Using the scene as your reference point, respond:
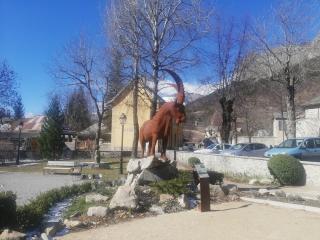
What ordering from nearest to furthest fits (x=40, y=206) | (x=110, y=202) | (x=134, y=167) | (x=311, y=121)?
(x=40, y=206) < (x=110, y=202) < (x=134, y=167) < (x=311, y=121)

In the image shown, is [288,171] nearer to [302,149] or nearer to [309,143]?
[302,149]

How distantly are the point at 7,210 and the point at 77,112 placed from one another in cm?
8098

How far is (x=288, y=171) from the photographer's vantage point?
21625 mm

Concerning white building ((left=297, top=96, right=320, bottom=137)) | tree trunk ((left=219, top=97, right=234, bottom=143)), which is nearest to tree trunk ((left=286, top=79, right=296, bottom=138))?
tree trunk ((left=219, top=97, right=234, bottom=143))

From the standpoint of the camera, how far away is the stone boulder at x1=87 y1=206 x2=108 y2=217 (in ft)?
41.9

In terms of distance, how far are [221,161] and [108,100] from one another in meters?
21.9

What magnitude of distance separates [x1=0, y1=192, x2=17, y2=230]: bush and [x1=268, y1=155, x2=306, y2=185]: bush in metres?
13.8

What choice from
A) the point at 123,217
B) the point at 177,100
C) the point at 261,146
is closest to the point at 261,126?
the point at 261,146

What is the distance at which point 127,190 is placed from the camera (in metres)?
14.3

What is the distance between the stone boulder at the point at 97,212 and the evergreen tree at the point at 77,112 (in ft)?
249

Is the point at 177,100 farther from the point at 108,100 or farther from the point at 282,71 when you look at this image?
the point at 108,100

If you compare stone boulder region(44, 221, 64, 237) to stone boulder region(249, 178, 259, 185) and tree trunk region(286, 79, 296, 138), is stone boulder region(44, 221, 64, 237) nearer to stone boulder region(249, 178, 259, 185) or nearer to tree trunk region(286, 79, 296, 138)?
stone boulder region(249, 178, 259, 185)

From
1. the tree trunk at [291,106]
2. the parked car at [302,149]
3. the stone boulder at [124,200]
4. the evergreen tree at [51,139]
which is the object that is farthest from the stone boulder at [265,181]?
the evergreen tree at [51,139]

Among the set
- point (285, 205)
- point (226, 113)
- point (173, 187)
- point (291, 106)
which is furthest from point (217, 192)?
point (226, 113)
